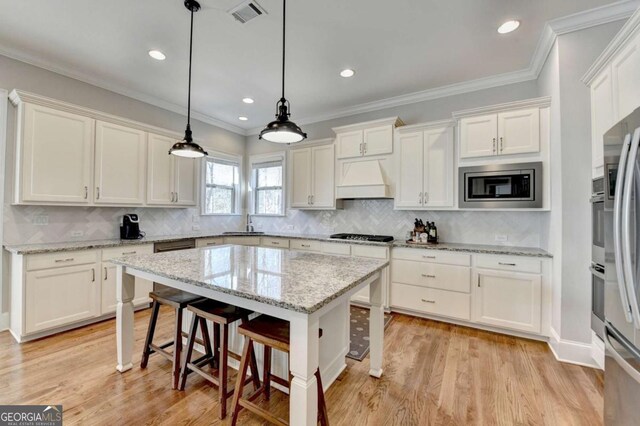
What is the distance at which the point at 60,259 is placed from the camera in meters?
Result: 2.77

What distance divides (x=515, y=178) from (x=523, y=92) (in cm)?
117

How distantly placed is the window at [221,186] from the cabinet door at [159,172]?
2.73 ft

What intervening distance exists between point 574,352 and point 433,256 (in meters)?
1.40

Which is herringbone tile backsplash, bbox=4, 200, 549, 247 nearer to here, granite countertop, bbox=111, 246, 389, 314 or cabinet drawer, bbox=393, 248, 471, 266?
cabinet drawer, bbox=393, 248, 471, 266

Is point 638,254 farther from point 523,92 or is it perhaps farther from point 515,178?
point 523,92

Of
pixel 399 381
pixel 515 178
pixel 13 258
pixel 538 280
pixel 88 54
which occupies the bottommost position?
pixel 399 381

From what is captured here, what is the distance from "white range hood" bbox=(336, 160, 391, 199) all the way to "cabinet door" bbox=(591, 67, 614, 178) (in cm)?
201

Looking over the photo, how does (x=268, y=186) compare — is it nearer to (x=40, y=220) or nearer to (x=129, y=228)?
(x=129, y=228)

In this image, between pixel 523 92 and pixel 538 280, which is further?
pixel 523 92

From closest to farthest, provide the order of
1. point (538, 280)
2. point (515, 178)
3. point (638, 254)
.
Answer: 1. point (638, 254)
2. point (538, 280)
3. point (515, 178)

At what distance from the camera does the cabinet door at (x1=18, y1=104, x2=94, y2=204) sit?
107 inches

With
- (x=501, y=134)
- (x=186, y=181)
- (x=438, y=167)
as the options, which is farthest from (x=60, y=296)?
(x=501, y=134)

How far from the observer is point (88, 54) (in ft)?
9.53

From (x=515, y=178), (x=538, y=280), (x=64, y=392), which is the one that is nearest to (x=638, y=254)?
(x=538, y=280)
